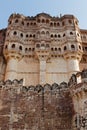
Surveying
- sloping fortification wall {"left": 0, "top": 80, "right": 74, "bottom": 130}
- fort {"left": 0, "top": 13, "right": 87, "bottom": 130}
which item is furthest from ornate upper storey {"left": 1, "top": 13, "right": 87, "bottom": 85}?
sloping fortification wall {"left": 0, "top": 80, "right": 74, "bottom": 130}

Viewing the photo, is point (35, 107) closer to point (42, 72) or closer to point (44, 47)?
point (42, 72)

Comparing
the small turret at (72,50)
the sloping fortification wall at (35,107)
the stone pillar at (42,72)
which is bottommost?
the sloping fortification wall at (35,107)

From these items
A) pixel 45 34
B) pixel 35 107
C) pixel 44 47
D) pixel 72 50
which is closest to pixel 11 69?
pixel 44 47

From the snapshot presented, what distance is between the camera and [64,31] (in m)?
33.3

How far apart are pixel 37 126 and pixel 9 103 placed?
2.46 m

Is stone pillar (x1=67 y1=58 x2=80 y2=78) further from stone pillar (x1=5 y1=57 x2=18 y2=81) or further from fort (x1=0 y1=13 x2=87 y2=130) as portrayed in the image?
stone pillar (x1=5 y1=57 x2=18 y2=81)

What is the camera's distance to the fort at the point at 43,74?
14.3m

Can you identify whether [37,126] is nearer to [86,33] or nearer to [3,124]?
[3,124]

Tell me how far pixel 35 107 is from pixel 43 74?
13.3 meters

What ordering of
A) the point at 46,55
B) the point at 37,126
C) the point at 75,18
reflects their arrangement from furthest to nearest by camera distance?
the point at 75,18, the point at 46,55, the point at 37,126

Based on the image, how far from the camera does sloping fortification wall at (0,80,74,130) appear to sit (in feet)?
46.6

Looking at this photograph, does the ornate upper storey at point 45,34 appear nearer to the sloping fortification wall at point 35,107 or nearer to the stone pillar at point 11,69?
the stone pillar at point 11,69

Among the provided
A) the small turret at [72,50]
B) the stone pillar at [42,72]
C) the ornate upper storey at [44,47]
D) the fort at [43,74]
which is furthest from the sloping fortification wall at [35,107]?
the small turret at [72,50]

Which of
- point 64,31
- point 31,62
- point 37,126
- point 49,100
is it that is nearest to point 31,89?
point 49,100
